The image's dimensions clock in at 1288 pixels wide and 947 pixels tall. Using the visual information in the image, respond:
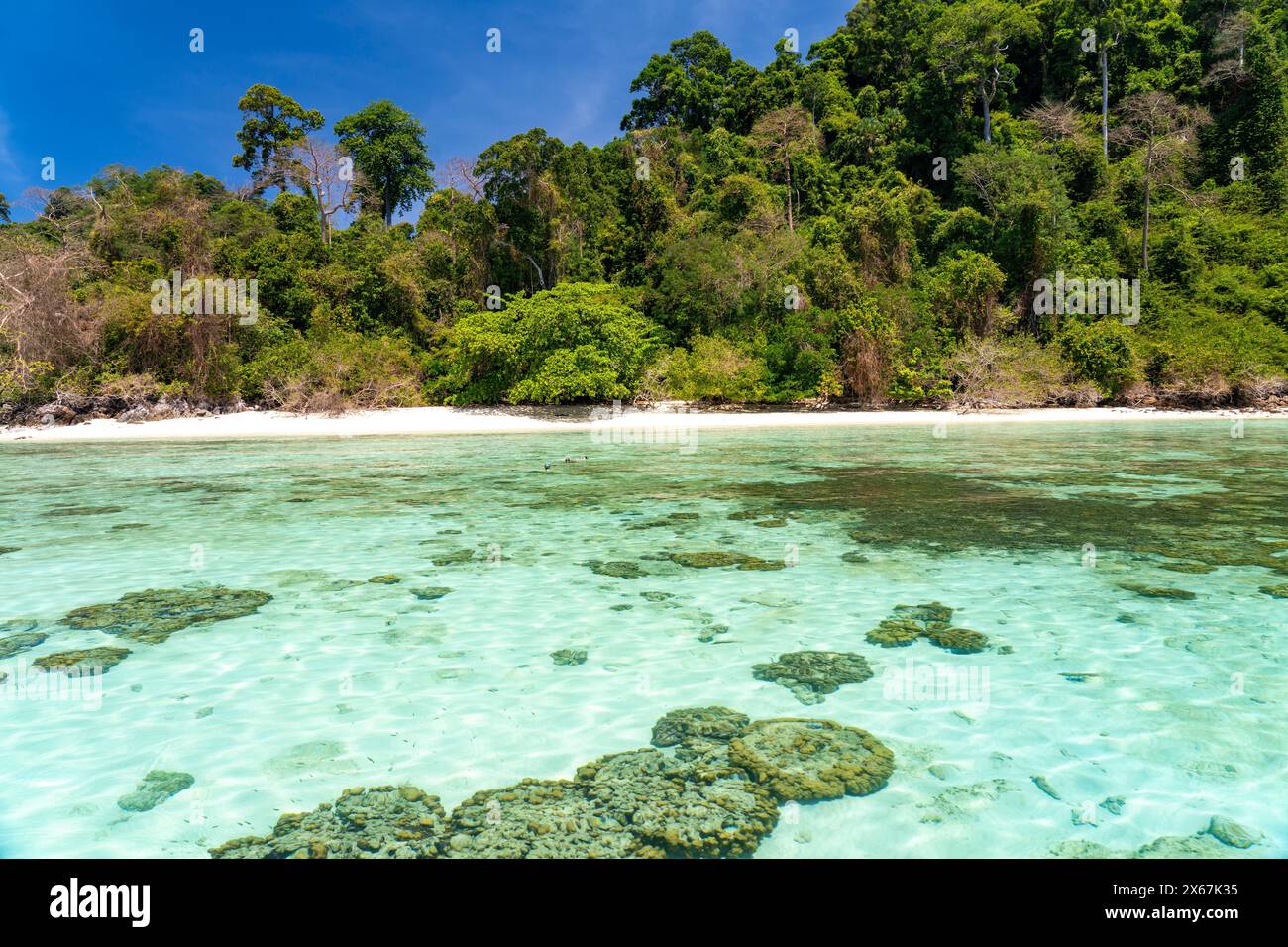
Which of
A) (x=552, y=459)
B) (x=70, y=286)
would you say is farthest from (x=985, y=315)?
(x=70, y=286)

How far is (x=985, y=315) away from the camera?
94.3 feet

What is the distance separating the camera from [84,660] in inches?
187

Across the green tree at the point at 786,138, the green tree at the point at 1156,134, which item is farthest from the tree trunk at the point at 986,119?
the green tree at the point at 786,138

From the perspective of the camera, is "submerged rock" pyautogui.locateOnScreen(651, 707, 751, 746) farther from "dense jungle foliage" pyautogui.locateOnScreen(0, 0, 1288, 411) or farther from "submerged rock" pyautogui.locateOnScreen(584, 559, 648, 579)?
"dense jungle foliage" pyautogui.locateOnScreen(0, 0, 1288, 411)

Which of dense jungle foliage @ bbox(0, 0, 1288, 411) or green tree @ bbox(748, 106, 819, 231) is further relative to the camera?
green tree @ bbox(748, 106, 819, 231)

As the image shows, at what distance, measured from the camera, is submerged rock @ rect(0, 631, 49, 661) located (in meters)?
4.89

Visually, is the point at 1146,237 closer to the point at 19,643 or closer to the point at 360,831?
the point at 360,831

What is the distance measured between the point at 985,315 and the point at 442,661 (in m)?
29.5

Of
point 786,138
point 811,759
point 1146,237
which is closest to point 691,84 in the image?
point 786,138

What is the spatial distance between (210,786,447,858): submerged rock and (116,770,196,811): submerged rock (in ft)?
2.04

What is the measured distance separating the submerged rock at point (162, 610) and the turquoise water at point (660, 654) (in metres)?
0.16

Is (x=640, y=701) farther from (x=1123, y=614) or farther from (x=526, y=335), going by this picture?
(x=526, y=335)

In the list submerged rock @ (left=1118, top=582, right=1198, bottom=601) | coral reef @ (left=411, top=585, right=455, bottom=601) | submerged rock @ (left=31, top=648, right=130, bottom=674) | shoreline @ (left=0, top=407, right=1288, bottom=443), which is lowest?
A: submerged rock @ (left=31, top=648, right=130, bottom=674)

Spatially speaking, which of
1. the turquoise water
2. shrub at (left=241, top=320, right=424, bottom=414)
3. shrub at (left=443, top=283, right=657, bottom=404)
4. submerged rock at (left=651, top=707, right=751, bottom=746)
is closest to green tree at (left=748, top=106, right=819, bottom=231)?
shrub at (left=443, top=283, right=657, bottom=404)
